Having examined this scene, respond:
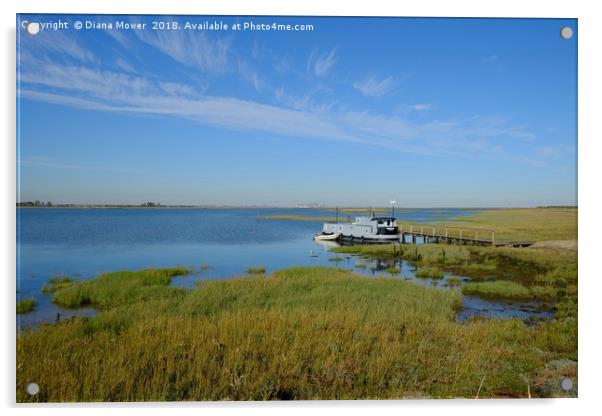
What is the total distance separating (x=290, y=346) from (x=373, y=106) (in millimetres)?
3869

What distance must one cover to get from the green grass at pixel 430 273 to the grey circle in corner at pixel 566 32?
648cm

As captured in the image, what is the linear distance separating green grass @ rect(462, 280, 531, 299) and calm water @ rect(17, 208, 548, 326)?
0.38 meters

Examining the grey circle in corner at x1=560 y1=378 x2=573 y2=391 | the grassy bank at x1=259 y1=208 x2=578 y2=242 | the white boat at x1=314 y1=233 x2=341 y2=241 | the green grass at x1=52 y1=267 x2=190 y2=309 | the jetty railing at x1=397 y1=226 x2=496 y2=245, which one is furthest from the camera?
the jetty railing at x1=397 y1=226 x2=496 y2=245

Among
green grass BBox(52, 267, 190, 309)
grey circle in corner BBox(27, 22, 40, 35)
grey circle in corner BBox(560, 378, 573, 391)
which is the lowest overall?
grey circle in corner BBox(560, 378, 573, 391)

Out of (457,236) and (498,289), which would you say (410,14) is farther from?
(457,236)

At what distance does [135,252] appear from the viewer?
798 cm

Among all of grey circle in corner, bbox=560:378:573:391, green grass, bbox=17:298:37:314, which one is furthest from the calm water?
grey circle in corner, bbox=560:378:573:391

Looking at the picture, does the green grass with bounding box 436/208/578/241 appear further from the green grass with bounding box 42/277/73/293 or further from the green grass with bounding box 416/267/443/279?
the green grass with bounding box 42/277/73/293

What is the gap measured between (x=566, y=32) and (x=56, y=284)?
8.52 metres

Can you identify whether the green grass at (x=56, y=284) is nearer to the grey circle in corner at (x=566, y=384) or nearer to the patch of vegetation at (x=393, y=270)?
the grey circle in corner at (x=566, y=384)

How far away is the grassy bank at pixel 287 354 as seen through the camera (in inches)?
158

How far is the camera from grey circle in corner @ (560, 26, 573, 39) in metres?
4.57

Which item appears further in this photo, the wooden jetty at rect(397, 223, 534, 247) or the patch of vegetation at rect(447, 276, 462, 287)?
the wooden jetty at rect(397, 223, 534, 247)

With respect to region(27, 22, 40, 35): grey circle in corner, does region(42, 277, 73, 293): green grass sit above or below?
below
